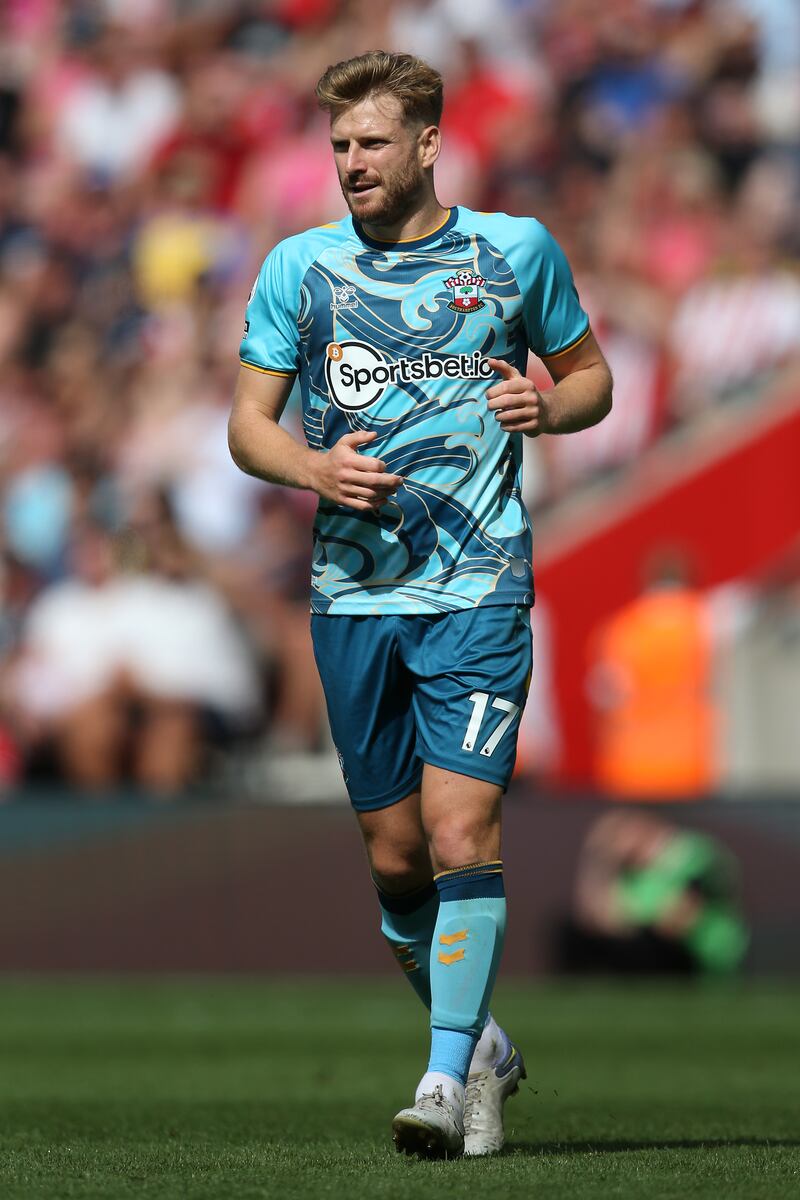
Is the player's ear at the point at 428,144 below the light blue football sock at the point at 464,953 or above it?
above

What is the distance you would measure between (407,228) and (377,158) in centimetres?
17

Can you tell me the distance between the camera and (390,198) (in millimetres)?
4656

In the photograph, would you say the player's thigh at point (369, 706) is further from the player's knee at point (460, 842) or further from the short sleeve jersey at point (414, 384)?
the player's knee at point (460, 842)

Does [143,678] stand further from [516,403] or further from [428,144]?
[516,403]

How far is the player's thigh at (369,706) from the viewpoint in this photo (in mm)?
4707

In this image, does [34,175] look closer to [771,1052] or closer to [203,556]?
[203,556]

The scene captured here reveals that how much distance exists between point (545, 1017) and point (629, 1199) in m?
5.86

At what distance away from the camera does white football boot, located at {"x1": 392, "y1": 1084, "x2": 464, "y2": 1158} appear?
14.1ft

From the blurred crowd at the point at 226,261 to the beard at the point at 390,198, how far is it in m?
7.41

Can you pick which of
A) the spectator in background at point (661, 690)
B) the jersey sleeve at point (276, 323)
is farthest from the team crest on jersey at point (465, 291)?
the spectator in background at point (661, 690)

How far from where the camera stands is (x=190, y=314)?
49.7 feet

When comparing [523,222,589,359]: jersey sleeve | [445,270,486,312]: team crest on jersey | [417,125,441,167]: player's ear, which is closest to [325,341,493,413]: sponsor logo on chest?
[445,270,486,312]: team crest on jersey

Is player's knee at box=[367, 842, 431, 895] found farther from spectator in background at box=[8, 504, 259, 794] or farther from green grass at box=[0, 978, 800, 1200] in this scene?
spectator in background at box=[8, 504, 259, 794]

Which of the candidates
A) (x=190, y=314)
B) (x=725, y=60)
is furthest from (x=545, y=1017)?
(x=725, y=60)
